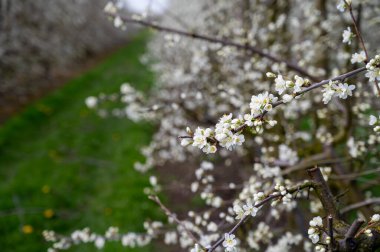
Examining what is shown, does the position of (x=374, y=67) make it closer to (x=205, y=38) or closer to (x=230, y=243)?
(x=230, y=243)

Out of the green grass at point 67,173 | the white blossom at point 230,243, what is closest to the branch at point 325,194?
the white blossom at point 230,243

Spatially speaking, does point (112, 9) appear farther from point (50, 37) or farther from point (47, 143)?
point (50, 37)

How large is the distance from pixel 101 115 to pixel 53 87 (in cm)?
379

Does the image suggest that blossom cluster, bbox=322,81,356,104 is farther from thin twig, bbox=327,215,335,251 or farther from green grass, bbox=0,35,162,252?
green grass, bbox=0,35,162,252

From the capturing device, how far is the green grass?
6418 mm

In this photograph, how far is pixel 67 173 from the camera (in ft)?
26.1

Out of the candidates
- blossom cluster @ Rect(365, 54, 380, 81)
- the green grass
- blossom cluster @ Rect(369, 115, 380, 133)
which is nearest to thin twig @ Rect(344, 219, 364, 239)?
blossom cluster @ Rect(369, 115, 380, 133)

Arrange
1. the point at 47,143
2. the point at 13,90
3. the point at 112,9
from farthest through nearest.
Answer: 1. the point at 13,90
2. the point at 47,143
3. the point at 112,9

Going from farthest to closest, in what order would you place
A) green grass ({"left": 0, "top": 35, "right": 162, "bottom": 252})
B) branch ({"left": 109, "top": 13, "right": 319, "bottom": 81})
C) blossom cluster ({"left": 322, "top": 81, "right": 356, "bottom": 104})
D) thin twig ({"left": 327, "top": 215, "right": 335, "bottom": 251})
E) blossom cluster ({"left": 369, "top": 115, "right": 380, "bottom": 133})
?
green grass ({"left": 0, "top": 35, "right": 162, "bottom": 252}) < branch ({"left": 109, "top": 13, "right": 319, "bottom": 81}) < blossom cluster ({"left": 369, "top": 115, "right": 380, "bottom": 133}) < blossom cluster ({"left": 322, "top": 81, "right": 356, "bottom": 104}) < thin twig ({"left": 327, "top": 215, "right": 335, "bottom": 251})

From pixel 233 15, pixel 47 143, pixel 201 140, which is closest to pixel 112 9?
pixel 201 140

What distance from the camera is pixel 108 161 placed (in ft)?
28.4

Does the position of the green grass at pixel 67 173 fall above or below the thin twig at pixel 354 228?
above

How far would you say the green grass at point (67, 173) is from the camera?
6.42 meters

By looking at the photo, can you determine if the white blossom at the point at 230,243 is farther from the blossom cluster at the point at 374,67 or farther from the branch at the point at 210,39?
the branch at the point at 210,39
